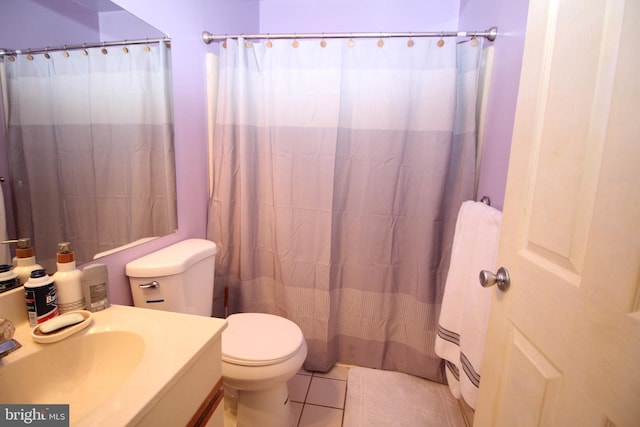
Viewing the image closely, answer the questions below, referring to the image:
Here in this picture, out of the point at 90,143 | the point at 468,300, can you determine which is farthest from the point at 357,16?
the point at 468,300

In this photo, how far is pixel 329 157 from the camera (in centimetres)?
150

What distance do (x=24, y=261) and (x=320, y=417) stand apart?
4.55 ft

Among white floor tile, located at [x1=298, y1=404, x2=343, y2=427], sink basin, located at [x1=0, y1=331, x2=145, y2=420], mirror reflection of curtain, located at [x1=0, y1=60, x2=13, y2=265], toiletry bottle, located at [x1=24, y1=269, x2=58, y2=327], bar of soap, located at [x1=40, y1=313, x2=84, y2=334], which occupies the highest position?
mirror reflection of curtain, located at [x1=0, y1=60, x2=13, y2=265]

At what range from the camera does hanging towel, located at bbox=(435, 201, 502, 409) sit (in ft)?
3.64

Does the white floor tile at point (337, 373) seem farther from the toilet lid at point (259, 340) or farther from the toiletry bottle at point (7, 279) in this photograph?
the toiletry bottle at point (7, 279)

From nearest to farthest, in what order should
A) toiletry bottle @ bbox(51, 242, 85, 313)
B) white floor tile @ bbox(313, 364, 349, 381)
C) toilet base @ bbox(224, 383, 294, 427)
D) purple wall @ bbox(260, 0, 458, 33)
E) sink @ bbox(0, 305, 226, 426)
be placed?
1. sink @ bbox(0, 305, 226, 426)
2. toiletry bottle @ bbox(51, 242, 85, 313)
3. toilet base @ bbox(224, 383, 294, 427)
4. white floor tile @ bbox(313, 364, 349, 381)
5. purple wall @ bbox(260, 0, 458, 33)

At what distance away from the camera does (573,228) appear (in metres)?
0.54

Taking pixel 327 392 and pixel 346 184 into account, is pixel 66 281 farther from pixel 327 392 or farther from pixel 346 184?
pixel 327 392

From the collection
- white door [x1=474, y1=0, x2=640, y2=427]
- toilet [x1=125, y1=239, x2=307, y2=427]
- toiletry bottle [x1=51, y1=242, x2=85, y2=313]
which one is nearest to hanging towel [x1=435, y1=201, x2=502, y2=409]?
white door [x1=474, y1=0, x2=640, y2=427]

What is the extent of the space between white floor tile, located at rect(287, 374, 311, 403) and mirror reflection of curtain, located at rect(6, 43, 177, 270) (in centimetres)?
111

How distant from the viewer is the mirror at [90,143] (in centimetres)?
72

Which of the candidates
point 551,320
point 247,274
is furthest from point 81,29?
point 551,320

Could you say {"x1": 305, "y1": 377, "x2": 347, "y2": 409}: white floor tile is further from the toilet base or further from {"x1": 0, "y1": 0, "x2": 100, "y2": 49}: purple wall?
{"x1": 0, "y1": 0, "x2": 100, "y2": 49}: purple wall

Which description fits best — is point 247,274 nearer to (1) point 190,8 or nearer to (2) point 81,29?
(2) point 81,29
